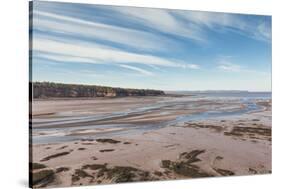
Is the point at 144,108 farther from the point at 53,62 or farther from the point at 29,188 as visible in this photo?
the point at 29,188

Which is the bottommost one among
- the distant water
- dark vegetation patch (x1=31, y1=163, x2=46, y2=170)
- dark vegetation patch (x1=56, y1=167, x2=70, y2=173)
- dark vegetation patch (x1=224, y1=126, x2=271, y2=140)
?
dark vegetation patch (x1=56, y1=167, x2=70, y2=173)

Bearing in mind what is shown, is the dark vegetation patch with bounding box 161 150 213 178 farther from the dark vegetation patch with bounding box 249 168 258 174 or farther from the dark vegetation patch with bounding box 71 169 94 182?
the dark vegetation patch with bounding box 71 169 94 182

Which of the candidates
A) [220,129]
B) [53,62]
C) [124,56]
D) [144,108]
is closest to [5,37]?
[53,62]

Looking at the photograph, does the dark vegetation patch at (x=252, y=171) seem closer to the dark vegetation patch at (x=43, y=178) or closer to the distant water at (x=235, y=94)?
the distant water at (x=235, y=94)

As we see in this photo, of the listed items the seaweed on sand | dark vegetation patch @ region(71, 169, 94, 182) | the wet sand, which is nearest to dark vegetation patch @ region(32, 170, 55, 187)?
the wet sand

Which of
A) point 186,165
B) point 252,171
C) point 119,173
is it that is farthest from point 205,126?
point 119,173

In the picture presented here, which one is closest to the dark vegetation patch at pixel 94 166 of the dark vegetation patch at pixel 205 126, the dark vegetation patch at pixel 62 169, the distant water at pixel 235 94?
the dark vegetation patch at pixel 62 169
